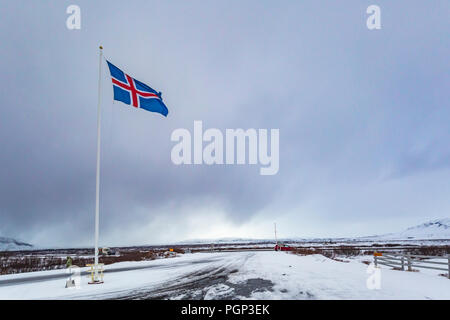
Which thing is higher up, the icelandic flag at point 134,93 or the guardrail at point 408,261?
the icelandic flag at point 134,93

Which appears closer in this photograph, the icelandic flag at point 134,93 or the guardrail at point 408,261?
the icelandic flag at point 134,93

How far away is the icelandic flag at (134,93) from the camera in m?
14.3

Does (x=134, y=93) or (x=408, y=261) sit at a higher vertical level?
(x=134, y=93)

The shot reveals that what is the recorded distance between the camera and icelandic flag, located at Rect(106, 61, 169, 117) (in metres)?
14.3

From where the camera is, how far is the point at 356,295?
30.5ft

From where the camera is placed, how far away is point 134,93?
49.1 feet

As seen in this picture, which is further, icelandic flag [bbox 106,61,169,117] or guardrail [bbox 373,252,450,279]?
guardrail [bbox 373,252,450,279]

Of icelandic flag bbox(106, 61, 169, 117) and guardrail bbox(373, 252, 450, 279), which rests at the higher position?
icelandic flag bbox(106, 61, 169, 117)
